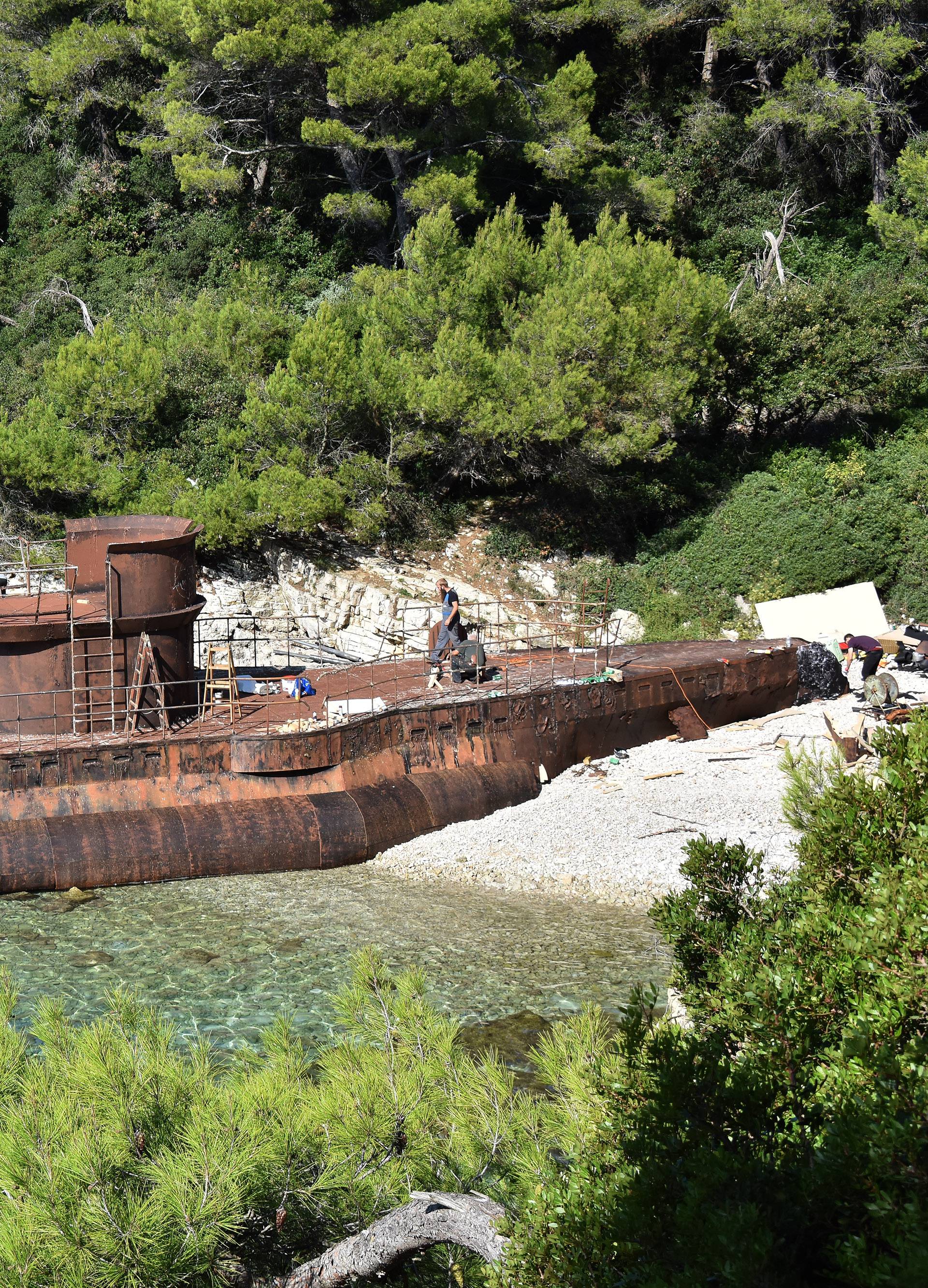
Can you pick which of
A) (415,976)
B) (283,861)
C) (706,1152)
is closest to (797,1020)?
(706,1152)

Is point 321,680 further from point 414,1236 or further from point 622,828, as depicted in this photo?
point 414,1236

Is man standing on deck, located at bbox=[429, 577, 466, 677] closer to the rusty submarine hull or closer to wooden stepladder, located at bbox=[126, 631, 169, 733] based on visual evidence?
the rusty submarine hull

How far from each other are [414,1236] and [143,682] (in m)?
13.5

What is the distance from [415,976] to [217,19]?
32287 mm

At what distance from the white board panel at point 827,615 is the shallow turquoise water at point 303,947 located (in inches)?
529

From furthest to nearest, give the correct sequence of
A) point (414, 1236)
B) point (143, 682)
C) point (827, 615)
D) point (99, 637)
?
1. point (827, 615)
2. point (143, 682)
3. point (99, 637)
4. point (414, 1236)

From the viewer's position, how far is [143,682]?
675 inches

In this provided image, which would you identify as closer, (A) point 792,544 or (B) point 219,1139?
(B) point 219,1139

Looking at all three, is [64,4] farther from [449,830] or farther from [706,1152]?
[706,1152]

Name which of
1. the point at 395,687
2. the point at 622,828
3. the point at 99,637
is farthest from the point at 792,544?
the point at 99,637

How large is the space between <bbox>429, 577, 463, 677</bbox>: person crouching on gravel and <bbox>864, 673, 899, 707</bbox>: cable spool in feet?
25.4

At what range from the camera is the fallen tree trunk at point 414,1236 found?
15.0ft

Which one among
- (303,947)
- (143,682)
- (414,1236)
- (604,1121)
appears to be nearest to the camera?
(414,1236)

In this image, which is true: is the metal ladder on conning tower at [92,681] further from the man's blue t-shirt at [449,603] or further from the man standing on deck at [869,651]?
the man standing on deck at [869,651]
